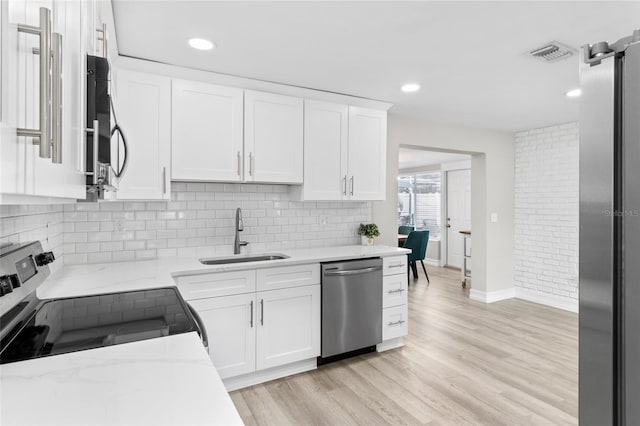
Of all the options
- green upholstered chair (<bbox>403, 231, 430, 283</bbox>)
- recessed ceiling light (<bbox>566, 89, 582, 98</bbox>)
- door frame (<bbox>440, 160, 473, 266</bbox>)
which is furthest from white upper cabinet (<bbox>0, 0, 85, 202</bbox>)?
door frame (<bbox>440, 160, 473, 266</bbox>)

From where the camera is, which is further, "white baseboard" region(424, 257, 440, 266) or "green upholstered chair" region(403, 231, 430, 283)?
"white baseboard" region(424, 257, 440, 266)

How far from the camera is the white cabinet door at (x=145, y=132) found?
8.23 ft

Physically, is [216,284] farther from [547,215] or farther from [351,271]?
[547,215]

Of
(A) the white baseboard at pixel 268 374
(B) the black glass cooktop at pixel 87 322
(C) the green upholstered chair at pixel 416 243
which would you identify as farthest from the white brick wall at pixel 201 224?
(C) the green upholstered chair at pixel 416 243

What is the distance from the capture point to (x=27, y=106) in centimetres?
51

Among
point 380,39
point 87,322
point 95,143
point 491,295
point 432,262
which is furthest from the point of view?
point 432,262

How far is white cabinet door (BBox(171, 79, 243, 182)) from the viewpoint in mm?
2703

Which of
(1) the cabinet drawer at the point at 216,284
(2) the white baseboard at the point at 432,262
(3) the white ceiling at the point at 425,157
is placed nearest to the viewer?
(1) the cabinet drawer at the point at 216,284

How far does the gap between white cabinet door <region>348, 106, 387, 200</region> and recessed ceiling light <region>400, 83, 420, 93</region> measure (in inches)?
16.8

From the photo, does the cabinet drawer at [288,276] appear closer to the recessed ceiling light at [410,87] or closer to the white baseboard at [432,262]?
Answer: the recessed ceiling light at [410,87]

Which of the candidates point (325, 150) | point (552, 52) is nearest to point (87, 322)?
point (325, 150)

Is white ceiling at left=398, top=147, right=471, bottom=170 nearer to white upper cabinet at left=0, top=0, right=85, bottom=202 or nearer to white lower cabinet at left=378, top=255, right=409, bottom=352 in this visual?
white lower cabinet at left=378, top=255, right=409, bottom=352

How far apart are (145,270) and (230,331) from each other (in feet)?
2.42

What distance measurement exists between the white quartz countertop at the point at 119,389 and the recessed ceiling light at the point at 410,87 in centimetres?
277
